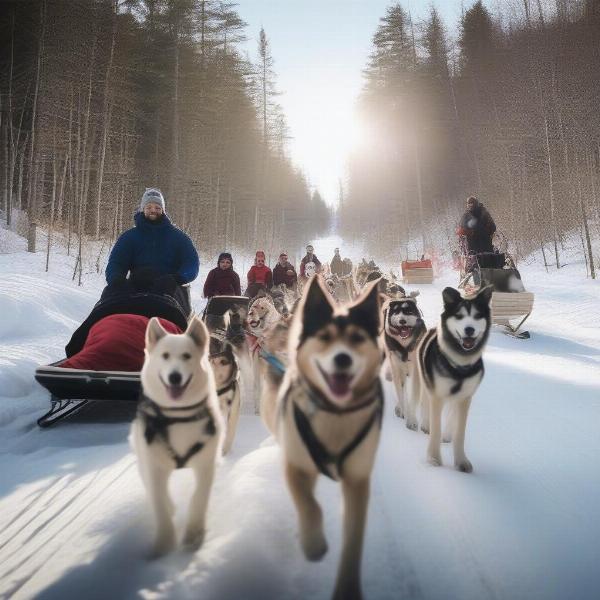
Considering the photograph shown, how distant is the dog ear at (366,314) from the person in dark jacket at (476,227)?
7.95 m

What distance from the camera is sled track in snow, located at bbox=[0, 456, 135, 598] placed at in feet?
5.33

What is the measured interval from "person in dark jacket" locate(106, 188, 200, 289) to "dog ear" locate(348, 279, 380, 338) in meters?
2.70

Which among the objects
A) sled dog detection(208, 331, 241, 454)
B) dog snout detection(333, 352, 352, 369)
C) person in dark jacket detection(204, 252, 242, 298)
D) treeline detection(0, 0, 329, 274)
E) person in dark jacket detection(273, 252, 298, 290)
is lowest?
sled dog detection(208, 331, 241, 454)

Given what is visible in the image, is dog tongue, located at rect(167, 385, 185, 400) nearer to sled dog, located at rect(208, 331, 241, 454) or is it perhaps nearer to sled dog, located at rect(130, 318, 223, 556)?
sled dog, located at rect(130, 318, 223, 556)

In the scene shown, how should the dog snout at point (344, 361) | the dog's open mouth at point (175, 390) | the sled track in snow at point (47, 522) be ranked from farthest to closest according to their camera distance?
the sled track in snow at point (47, 522) < the dog's open mouth at point (175, 390) < the dog snout at point (344, 361)

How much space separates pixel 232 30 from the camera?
2372 centimetres

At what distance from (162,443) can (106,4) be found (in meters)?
19.0

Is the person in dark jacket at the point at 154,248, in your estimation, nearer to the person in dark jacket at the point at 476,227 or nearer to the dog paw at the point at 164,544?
the dog paw at the point at 164,544

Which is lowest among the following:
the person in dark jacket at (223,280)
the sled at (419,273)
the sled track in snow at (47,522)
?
the sled track in snow at (47,522)

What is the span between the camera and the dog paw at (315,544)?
98cm

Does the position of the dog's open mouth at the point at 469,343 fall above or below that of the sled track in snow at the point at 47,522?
above

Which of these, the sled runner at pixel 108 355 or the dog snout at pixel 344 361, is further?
the sled runner at pixel 108 355

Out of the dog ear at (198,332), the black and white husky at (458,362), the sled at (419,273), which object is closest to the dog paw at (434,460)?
the black and white husky at (458,362)

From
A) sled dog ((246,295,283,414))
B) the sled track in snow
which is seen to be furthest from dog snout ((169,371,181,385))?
sled dog ((246,295,283,414))
